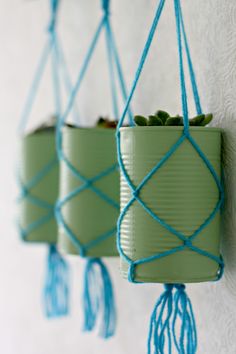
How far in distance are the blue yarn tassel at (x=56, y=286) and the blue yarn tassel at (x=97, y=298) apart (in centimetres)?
16

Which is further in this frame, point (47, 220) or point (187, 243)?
point (47, 220)

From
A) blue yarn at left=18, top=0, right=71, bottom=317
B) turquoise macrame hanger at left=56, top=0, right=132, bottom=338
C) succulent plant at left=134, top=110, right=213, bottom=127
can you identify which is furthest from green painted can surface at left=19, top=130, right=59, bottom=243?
succulent plant at left=134, top=110, right=213, bottom=127

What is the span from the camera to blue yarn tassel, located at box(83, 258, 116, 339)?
109cm

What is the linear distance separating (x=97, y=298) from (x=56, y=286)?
208mm

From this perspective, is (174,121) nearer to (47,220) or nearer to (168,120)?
(168,120)

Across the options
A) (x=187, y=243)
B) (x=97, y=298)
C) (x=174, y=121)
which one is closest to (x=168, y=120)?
(x=174, y=121)

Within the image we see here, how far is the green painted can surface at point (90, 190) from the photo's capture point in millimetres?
1012

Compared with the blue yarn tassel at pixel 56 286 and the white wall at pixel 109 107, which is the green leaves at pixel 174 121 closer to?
the white wall at pixel 109 107

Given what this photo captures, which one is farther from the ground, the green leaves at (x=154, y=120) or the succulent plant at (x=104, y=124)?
the succulent plant at (x=104, y=124)

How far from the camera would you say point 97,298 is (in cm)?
110

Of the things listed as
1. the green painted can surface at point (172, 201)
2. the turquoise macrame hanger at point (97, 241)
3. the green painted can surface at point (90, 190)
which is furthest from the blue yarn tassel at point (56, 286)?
the green painted can surface at point (172, 201)

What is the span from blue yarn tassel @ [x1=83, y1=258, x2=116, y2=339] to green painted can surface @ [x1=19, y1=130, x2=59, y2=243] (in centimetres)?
15

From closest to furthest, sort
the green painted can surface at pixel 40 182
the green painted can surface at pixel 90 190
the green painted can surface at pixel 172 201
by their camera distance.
Result: the green painted can surface at pixel 172 201 → the green painted can surface at pixel 90 190 → the green painted can surface at pixel 40 182

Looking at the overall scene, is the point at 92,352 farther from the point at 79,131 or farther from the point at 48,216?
the point at 79,131
